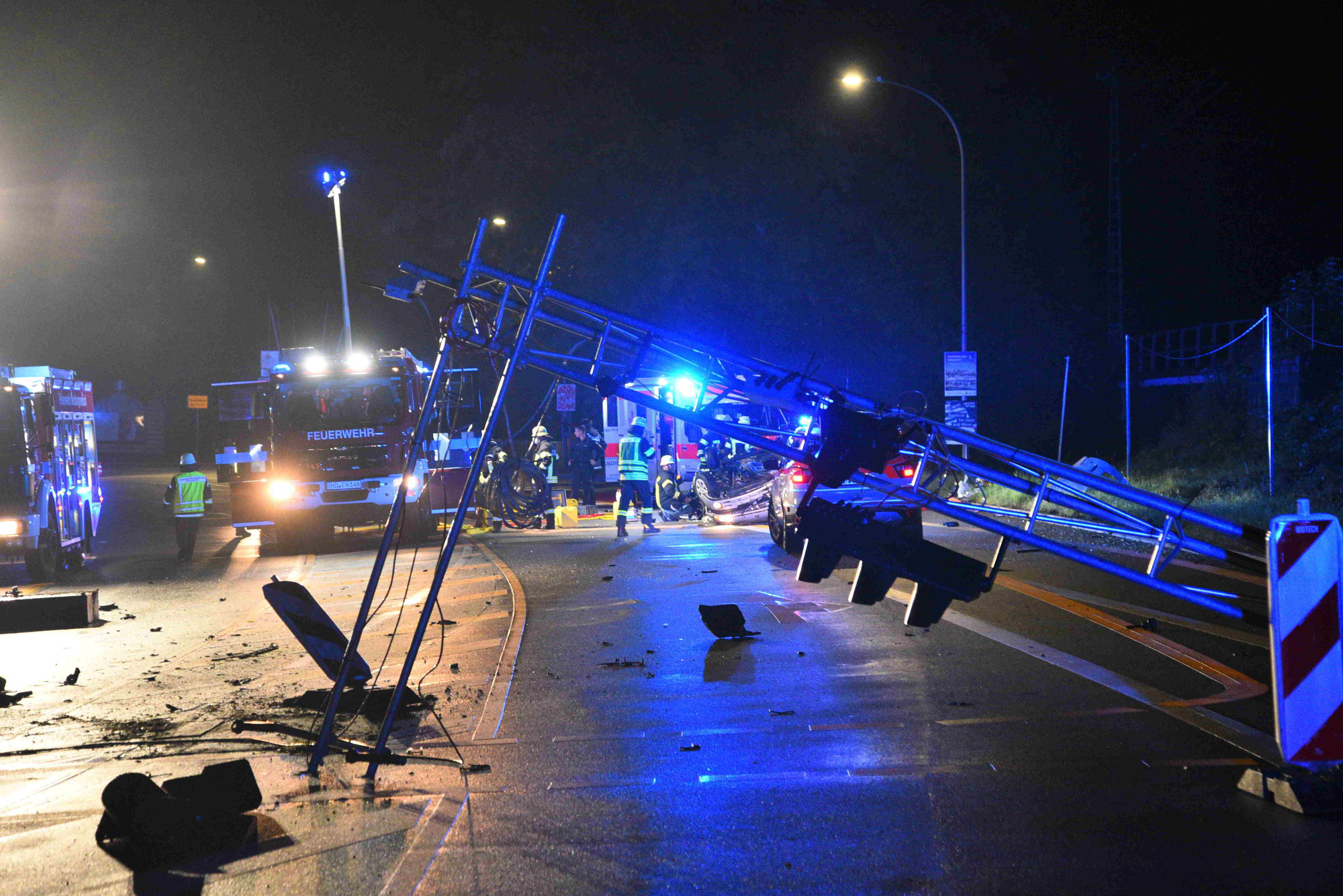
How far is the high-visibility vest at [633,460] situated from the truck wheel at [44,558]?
857 cm

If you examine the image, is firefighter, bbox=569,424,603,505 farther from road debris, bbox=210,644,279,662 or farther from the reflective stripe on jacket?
road debris, bbox=210,644,279,662

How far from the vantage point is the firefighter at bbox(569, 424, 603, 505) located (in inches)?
918

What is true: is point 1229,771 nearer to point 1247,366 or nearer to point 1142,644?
point 1142,644

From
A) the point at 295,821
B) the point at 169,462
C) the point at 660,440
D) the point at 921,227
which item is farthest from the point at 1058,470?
the point at 169,462

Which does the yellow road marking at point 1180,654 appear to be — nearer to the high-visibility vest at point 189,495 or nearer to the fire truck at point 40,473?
the high-visibility vest at point 189,495

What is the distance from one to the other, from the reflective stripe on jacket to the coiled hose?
536 centimetres

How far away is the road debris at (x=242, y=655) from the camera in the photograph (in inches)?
334

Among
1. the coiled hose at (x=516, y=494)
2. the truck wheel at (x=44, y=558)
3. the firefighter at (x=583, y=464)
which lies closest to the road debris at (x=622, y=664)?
the truck wheel at (x=44, y=558)

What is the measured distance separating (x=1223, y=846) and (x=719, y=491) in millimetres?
→ 14893

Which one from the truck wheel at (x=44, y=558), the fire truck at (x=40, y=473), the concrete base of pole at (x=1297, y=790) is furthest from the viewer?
the truck wheel at (x=44, y=558)

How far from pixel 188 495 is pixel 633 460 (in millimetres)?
7067

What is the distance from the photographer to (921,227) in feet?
99.6

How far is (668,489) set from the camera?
786 inches

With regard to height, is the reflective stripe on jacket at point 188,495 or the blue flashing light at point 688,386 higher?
the blue flashing light at point 688,386
